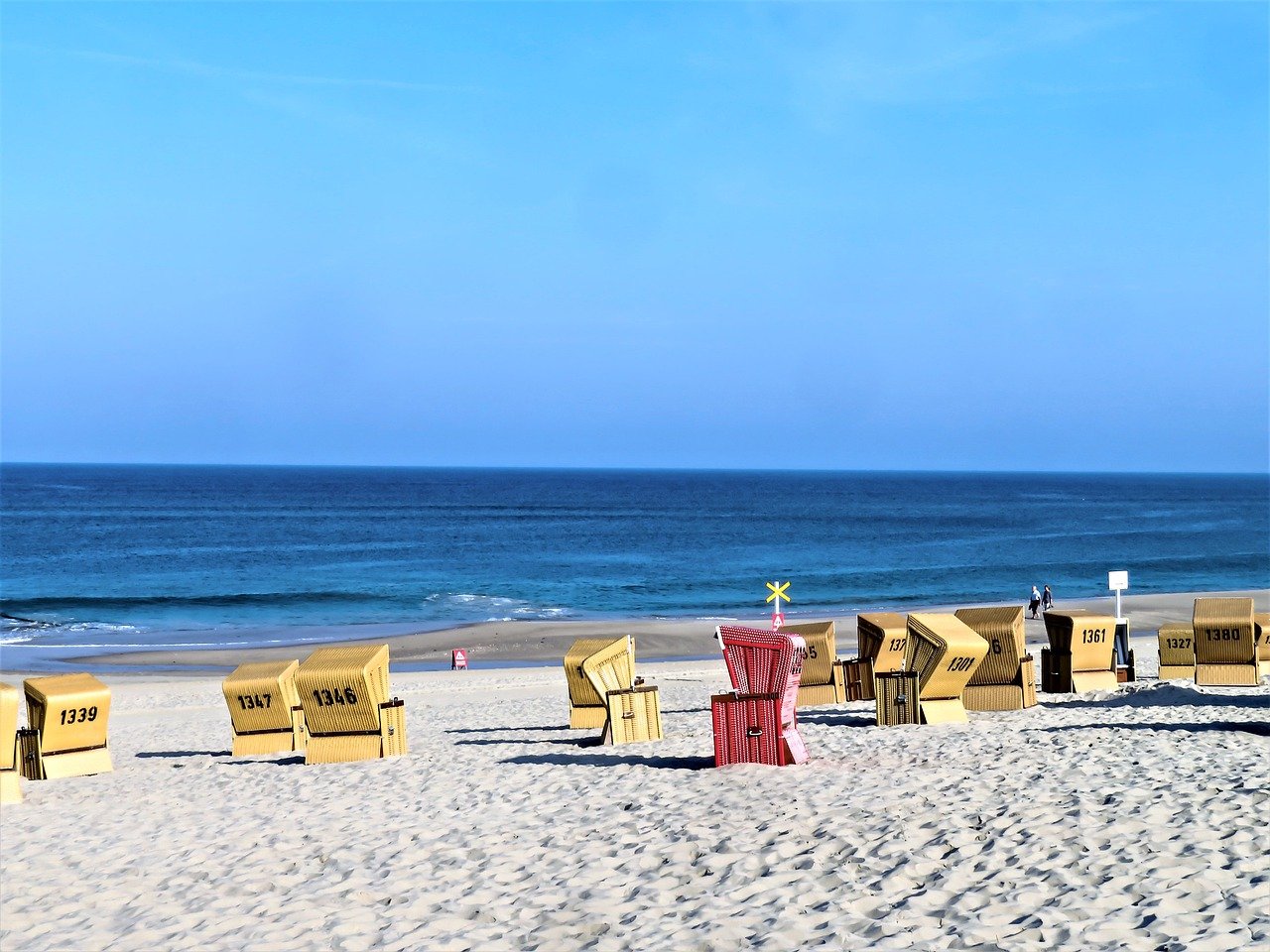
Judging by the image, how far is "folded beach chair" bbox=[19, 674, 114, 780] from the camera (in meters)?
15.4

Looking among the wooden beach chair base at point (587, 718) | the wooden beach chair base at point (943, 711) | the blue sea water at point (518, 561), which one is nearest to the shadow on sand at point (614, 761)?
the wooden beach chair base at point (587, 718)

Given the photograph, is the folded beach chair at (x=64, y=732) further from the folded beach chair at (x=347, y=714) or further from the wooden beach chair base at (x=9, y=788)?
the folded beach chair at (x=347, y=714)

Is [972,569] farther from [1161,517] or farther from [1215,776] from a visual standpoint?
[1161,517]

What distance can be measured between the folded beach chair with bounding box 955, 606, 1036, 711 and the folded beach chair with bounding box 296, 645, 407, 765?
766 cm

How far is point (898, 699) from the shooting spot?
1495 centimetres

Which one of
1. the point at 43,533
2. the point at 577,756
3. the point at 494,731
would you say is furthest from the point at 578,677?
the point at 43,533

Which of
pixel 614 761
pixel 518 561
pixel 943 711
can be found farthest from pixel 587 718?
pixel 518 561

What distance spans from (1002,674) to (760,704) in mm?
6218

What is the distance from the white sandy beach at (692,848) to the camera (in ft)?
23.6

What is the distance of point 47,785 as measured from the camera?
1473 centimetres

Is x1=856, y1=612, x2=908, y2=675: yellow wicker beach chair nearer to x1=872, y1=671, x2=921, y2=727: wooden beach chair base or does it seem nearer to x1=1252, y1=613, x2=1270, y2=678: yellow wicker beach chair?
x1=872, y1=671, x2=921, y2=727: wooden beach chair base

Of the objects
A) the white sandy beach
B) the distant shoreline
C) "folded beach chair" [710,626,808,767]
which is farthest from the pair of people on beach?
"folded beach chair" [710,626,808,767]

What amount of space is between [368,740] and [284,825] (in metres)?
3.83

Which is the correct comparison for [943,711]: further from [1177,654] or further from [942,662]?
[1177,654]
